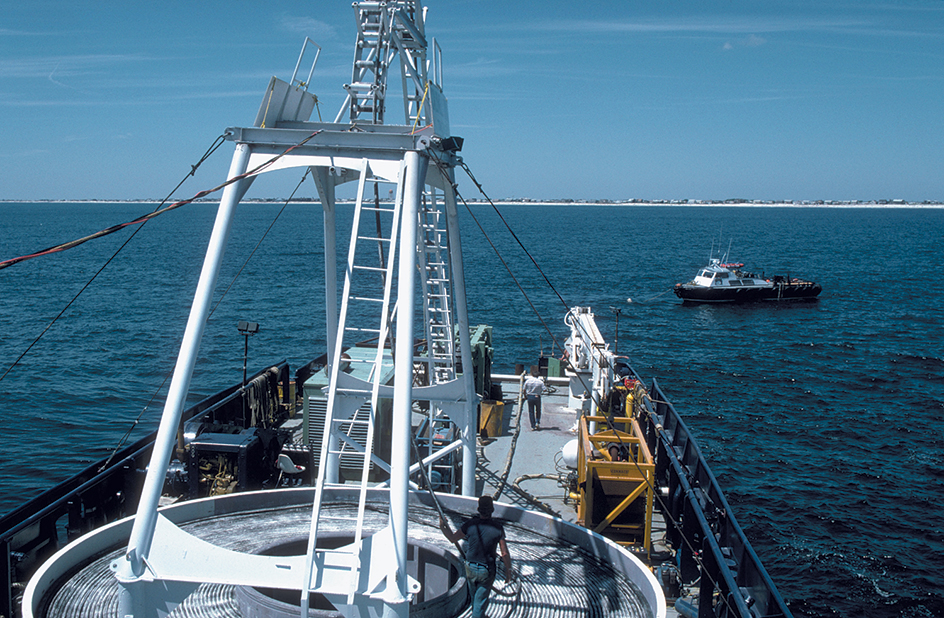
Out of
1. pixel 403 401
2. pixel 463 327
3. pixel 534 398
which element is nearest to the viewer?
pixel 403 401

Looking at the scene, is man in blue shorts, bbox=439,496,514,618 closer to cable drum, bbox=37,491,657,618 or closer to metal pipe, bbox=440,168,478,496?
cable drum, bbox=37,491,657,618

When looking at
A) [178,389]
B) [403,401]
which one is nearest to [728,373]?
[403,401]

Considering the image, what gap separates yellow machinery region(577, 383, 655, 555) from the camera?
15.1 m

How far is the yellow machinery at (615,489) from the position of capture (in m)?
15.1

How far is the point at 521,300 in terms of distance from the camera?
75000mm

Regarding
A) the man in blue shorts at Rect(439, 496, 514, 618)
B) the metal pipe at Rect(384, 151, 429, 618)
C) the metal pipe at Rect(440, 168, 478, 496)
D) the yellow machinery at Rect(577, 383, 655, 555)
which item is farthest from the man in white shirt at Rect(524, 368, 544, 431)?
the metal pipe at Rect(384, 151, 429, 618)

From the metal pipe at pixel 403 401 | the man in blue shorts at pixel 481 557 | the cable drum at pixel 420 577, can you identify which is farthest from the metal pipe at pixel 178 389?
the man in blue shorts at pixel 481 557

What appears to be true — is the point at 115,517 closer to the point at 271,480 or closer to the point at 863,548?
the point at 271,480

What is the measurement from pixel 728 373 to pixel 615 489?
1406 inches

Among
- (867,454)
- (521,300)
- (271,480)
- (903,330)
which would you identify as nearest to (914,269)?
(903,330)

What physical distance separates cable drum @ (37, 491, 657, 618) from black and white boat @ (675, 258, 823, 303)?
6853 cm

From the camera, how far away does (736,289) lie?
7631cm

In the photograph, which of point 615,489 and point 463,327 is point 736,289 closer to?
point 615,489

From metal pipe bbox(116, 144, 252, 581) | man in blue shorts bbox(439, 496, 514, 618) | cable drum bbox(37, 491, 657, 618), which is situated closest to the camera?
A: metal pipe bbox(116, 144, 252, 581)
